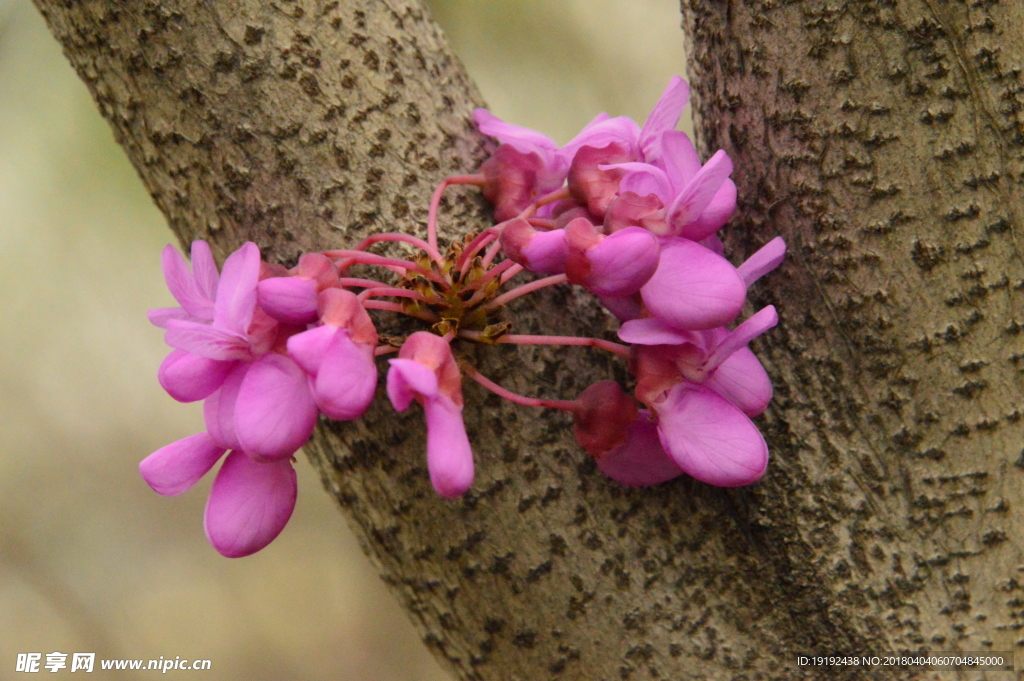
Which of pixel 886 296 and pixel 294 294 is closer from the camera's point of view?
pixel 294 294

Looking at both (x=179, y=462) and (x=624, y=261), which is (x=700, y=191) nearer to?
(x=624, y=261)

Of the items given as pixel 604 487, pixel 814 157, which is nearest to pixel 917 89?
pixel 814 157

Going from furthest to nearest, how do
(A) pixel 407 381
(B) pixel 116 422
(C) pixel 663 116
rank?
(B) pixel 116 422, (C) pixel 663 116, (A) pixel 407 381

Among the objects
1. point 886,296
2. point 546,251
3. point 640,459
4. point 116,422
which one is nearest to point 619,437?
point 640,459

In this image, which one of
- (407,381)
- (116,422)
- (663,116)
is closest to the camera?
(407,381)

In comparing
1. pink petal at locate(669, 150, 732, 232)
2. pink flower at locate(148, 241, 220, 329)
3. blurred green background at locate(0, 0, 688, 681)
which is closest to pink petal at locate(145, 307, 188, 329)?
pink flower at locate(148, 241, 220, 329)

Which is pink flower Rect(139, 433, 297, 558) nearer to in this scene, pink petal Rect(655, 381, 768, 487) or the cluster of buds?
the cluster of buds

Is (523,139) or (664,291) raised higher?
(523,139)
